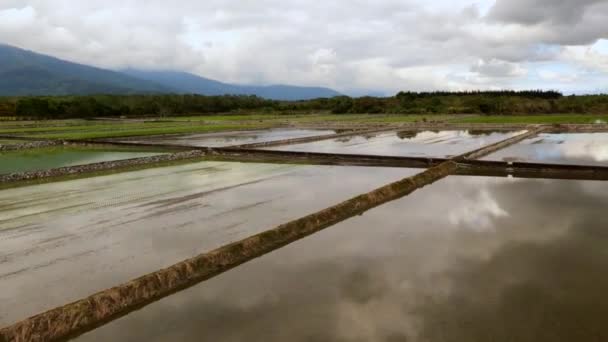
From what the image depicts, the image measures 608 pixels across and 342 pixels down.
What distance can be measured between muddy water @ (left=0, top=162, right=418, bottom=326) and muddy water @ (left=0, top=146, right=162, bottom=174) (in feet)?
11.8

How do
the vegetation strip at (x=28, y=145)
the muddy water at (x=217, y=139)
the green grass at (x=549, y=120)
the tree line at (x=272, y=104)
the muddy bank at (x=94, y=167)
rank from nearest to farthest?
the muddy bank at (x=94, y=167), the vegetation strip at (x=28, y=145), the muddy water at (x=217, y=139), the green grass at (x=549, y=120), the tree line at (x=272, y=104)

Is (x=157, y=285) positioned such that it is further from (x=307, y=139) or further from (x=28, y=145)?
(x=307, y=139)

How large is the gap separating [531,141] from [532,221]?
17.1 m

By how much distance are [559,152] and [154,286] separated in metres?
17.7

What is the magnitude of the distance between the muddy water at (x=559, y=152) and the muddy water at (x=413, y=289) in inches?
326

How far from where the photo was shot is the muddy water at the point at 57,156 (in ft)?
51.1

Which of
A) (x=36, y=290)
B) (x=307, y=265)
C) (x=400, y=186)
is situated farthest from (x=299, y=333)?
(x=400, y=186)

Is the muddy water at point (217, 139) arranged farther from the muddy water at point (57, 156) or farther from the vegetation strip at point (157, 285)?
the vegetation strip at point (157, 285)

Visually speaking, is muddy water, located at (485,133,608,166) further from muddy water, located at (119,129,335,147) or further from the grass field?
the grass field

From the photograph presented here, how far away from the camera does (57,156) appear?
18.5m

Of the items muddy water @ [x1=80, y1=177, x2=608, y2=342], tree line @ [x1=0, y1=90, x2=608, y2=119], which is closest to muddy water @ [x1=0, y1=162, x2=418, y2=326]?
muddy water @ [x1=80, y1=177, x2=608, y2=342]

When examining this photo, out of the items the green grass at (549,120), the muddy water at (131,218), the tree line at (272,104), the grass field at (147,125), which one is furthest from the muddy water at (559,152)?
the tree line at (272,104)

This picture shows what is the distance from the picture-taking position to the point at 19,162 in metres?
16.6

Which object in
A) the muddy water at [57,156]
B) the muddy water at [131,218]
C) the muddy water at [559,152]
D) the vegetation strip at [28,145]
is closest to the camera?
the muddy water at [131,218]
